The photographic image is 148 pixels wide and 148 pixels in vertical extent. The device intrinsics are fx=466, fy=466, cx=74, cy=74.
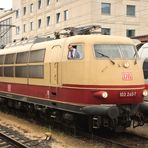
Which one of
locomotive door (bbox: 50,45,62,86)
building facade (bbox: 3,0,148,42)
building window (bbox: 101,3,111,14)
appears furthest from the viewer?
building window (bbox: 101,3,111,14)

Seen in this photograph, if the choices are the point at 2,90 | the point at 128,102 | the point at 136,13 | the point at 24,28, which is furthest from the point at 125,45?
the point at 24,28

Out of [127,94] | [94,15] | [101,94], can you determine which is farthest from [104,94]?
[94,15]

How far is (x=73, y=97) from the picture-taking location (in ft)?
40.2

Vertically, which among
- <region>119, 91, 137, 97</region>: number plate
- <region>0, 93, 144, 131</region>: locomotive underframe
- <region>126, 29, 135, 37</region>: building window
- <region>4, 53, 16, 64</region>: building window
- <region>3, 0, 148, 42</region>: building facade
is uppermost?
<region>3, 0, 148, 42</region>: building facade

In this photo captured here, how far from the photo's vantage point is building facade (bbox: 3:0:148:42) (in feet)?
212

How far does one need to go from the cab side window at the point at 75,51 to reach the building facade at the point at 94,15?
4851 cm

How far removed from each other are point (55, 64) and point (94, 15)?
51378mm

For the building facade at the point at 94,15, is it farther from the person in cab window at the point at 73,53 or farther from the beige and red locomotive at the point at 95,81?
the person in cab window at the point at 73,53

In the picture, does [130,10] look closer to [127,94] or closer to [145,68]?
[145,68]

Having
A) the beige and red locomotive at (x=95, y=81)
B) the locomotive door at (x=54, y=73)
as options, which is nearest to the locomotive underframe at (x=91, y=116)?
the beige and red locomotive at (x=95, y=81)

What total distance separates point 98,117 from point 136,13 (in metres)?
58.6

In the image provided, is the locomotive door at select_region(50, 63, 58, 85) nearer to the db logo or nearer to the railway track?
the railway track

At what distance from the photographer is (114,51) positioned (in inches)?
489

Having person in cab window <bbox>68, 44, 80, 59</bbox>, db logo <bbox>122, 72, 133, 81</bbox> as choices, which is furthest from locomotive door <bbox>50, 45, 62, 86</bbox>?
db logo <bbox>122, 72, 133, 81</bbox>
